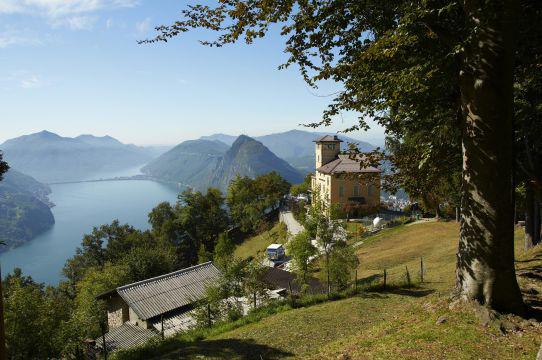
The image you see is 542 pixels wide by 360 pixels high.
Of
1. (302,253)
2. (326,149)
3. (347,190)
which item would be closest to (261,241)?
(347,190)

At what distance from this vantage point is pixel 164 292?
26.9m

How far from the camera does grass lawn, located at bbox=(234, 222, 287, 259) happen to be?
56.2 m

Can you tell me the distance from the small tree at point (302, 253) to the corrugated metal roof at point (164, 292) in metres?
7.09

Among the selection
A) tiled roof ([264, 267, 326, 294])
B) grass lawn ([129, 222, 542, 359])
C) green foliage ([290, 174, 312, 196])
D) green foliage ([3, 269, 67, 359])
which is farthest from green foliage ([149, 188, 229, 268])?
green foliage ([3, 269, 67, 359])

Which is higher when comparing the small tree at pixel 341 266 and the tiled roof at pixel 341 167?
the tiled roof at pixel 341 167

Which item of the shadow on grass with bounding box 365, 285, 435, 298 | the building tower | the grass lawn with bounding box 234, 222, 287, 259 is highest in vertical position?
the building tower

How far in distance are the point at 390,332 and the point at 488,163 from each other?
372cm

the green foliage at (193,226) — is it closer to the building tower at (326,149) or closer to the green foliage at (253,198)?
the green foliage at (253,198)

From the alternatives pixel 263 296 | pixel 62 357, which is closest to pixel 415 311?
pixel 263 296

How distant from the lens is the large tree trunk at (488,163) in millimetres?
5969

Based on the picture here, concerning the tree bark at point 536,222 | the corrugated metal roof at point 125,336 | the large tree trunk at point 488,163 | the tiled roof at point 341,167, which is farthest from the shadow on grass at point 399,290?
the tiled roof at point 341,167

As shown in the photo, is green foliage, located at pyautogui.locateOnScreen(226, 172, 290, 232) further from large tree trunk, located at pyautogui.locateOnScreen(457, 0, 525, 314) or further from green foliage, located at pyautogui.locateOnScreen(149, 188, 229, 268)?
large tree trunk, located at pyautogui.locateOnScreen(457, 0, 525, 314)

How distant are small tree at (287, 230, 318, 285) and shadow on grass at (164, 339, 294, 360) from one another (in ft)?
29.2

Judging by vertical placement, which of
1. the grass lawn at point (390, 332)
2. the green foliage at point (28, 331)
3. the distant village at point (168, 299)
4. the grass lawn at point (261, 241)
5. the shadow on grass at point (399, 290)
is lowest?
the grass lawn at point (261, 241)
